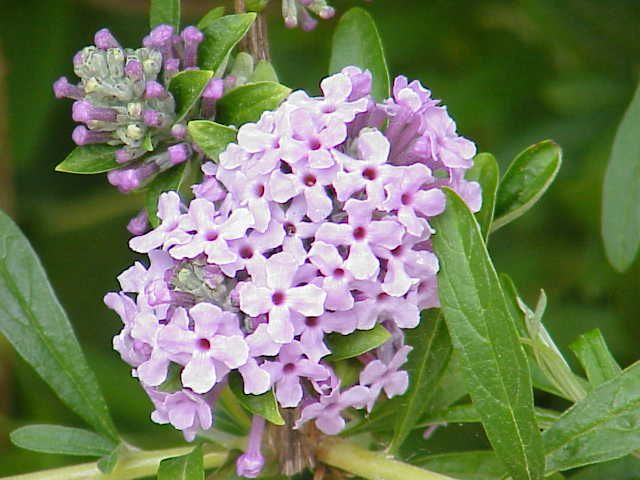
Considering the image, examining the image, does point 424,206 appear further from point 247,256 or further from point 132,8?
point 132,8

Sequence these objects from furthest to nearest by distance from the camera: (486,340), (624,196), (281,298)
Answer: (624,196) < (486,340) < (281,298)

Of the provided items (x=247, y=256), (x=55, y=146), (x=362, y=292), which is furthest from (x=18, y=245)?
(x=55, y=146)

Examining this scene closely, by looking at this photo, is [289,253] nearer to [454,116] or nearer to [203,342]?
[203,342]

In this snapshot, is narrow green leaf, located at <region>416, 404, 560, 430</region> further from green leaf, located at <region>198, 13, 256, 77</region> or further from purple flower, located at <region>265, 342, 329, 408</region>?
green leaf, located at <region>198, 13, 256, 77</region>

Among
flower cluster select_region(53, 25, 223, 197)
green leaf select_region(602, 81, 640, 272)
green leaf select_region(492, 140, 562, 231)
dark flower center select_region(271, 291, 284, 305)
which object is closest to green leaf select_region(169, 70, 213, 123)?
flower cluster select_region(53, 25, 223, 197)

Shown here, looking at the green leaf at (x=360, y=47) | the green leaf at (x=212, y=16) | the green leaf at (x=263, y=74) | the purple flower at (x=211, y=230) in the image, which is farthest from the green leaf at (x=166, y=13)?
the purple flower at (x=211, y=230)

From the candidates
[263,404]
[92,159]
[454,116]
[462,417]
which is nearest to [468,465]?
[462,417]

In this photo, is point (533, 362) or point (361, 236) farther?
point (533, 362)
